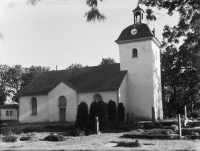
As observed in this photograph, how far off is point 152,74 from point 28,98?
16.7m

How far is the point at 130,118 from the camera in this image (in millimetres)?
30172

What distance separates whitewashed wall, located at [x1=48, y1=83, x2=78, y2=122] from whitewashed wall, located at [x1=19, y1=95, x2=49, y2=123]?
4.05 feet

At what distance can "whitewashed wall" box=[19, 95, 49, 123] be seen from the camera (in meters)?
32.9

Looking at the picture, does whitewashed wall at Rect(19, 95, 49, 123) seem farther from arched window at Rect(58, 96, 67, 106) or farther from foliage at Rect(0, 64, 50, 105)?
foliage at Rect(0, 64, 50, 105)

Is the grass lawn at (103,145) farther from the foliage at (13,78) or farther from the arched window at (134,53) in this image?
the foliage at (13,78)

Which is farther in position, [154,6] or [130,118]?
[130,118]

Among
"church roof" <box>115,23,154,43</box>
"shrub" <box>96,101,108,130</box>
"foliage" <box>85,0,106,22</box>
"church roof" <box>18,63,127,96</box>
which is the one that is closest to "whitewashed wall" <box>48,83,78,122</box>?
"church roof" <box>18,63,127,96</box>

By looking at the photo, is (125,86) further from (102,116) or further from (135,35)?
(102,116)

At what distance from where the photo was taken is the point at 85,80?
32594 mm

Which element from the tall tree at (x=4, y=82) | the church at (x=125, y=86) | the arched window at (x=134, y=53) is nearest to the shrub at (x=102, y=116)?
the church at (x=125, y=86)

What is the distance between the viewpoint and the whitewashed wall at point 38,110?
108ft

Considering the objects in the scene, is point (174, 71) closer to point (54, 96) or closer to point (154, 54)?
point (154, 54)

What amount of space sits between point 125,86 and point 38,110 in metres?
11.8

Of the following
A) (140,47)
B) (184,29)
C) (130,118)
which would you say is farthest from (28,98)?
(184,29)
